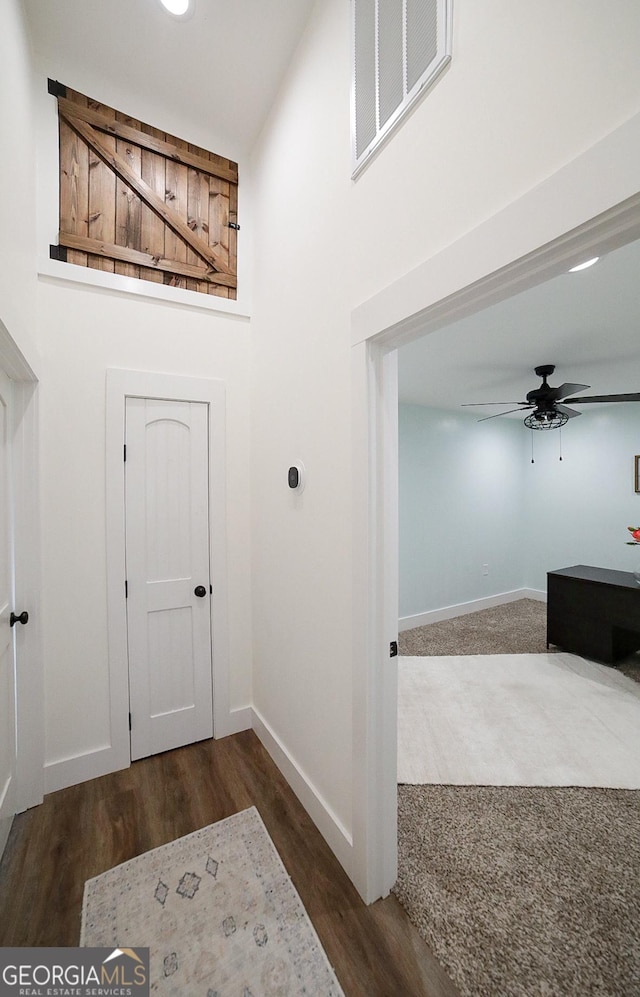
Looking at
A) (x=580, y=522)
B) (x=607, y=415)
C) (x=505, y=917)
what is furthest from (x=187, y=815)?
(x=607, y=415)

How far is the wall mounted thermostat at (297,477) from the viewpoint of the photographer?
1924 mm

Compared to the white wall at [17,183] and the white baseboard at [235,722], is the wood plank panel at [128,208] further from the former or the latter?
the white baseboard at [235,722]

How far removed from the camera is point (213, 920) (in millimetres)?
1396

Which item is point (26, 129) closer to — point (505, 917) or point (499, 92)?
point (499, 92)

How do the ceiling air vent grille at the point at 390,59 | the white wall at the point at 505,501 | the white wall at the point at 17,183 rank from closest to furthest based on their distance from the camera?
the ceiling air vent grille at the point at 390,59
the white wall at the point at 17,183
the white wall at the point at 505,501

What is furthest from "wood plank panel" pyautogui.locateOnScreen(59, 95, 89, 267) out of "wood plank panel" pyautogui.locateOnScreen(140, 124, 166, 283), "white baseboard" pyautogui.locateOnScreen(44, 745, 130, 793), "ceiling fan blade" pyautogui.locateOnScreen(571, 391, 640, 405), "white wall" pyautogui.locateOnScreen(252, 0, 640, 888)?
"ceiling fan blade" pyautogui.locateOnScreen(571, 391, 640, 405)

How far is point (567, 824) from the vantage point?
187 cm

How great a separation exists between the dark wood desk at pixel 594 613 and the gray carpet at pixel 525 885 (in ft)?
5.87

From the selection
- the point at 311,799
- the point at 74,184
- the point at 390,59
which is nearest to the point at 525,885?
the point at 311,799

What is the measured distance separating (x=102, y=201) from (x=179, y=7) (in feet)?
2.98

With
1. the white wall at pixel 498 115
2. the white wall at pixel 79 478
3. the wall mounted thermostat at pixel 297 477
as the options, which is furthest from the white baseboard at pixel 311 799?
the white wall at pixel 498 115

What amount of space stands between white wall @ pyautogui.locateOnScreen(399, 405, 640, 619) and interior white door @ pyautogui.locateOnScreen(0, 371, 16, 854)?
365 cm

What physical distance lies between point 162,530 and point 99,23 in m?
2.48

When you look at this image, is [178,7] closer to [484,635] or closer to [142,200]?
[142,200]
